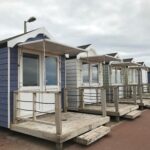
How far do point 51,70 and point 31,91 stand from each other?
1561 millimetres

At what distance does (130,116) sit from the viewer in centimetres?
663

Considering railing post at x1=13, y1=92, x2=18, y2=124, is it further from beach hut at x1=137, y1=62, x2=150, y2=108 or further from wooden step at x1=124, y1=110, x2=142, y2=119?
beach hut at x1=137, y1=62, x2=150, y2=108

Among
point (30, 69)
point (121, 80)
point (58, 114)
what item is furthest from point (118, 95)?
point (121, 80)

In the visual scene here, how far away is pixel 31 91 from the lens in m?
4.96

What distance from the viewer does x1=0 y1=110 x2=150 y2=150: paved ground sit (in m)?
4.14

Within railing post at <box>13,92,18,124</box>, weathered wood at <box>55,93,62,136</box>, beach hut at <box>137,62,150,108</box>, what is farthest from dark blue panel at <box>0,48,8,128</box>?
beach hut at <box>137,62,150,108</box>

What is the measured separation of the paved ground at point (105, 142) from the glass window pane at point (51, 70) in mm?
1931

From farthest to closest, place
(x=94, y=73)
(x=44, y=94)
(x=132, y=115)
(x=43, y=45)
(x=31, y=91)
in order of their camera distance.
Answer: (x=94, y=73), (x=132, y=115), (x=44, y=94), (x=43, y=45), (x=31, y=91)

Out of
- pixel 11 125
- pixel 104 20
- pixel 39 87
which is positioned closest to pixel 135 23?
pixel 104 20

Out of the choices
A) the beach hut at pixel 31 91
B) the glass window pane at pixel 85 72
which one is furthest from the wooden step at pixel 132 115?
the glass window pane at pixel 85 72

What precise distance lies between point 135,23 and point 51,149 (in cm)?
690

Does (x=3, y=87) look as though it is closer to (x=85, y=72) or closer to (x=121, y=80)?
(x=85, y=72)

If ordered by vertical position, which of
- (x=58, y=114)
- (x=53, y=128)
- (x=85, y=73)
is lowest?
(x=53, y=128)

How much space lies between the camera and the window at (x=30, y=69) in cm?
549
